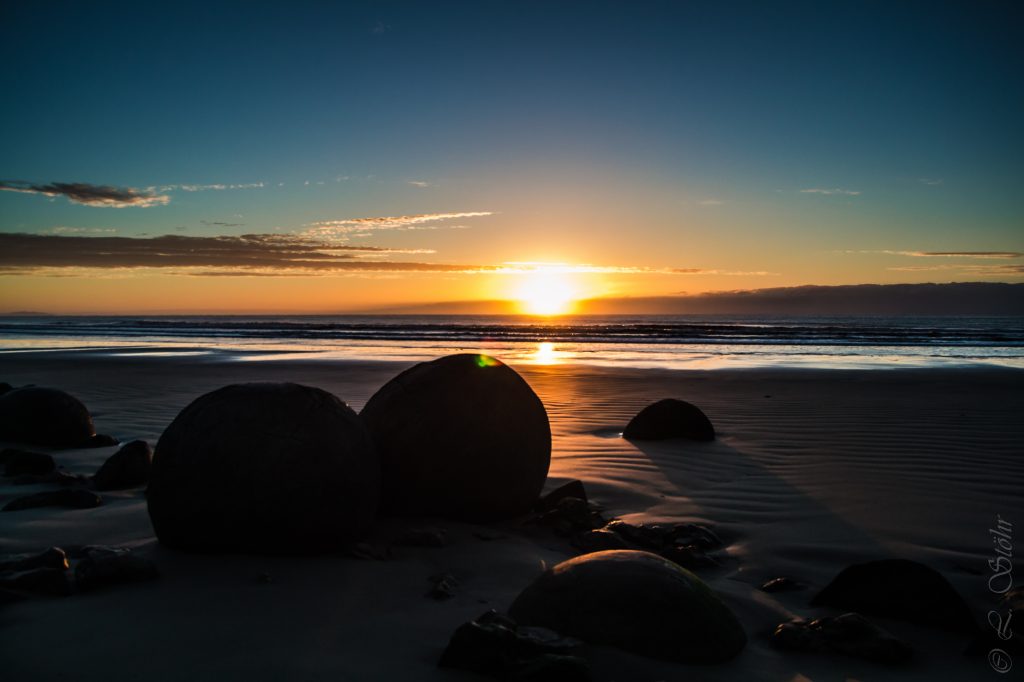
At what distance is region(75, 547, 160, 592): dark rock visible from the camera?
3273 millimetres

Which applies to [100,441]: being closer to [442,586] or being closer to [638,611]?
[442,586]

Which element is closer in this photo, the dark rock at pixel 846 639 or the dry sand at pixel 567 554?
the dry sand at pixel 567 554

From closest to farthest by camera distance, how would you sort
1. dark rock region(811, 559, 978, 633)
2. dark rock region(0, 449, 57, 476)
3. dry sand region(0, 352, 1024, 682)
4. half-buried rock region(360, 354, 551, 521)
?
dry sand region(0, 352, 1024, 682) < dark rock region(811, 559, 978, 633) < half-buried rock region(360, 354, 551, 521) < dark rock region(0, 449, 57, 476)

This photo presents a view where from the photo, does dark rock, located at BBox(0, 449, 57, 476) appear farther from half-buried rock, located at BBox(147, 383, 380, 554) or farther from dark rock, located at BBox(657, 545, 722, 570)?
dark rock, located at BBox(657, 545, 722, 570)

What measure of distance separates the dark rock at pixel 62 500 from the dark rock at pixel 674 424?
539 cm

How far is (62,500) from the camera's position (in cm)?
489

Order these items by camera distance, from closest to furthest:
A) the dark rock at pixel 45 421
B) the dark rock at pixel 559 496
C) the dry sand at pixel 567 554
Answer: the dry sand at pixel 567 554 < the dark rock at pixel 559 496 < the dark rock at pixel 45 421

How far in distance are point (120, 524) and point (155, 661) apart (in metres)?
2.23

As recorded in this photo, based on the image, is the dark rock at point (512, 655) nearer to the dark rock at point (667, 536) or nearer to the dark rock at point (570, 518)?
the dark rock at point (667, 536)

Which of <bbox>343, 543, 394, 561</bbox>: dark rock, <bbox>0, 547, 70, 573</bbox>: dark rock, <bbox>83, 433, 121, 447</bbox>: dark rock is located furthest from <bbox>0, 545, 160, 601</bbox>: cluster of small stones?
<bbox>83, 433, 121, 447</bbox>: dark rock

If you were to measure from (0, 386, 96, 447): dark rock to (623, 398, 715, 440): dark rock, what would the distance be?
247 inches

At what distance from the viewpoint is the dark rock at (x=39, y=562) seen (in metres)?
3.33

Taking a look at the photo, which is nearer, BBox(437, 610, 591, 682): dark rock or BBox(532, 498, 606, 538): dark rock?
BBox(437, 610, 591, 682): dark rock

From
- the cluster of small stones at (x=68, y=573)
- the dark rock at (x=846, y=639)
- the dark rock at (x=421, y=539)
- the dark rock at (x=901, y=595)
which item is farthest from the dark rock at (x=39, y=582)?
the dark rock at (x=901, y=595)
